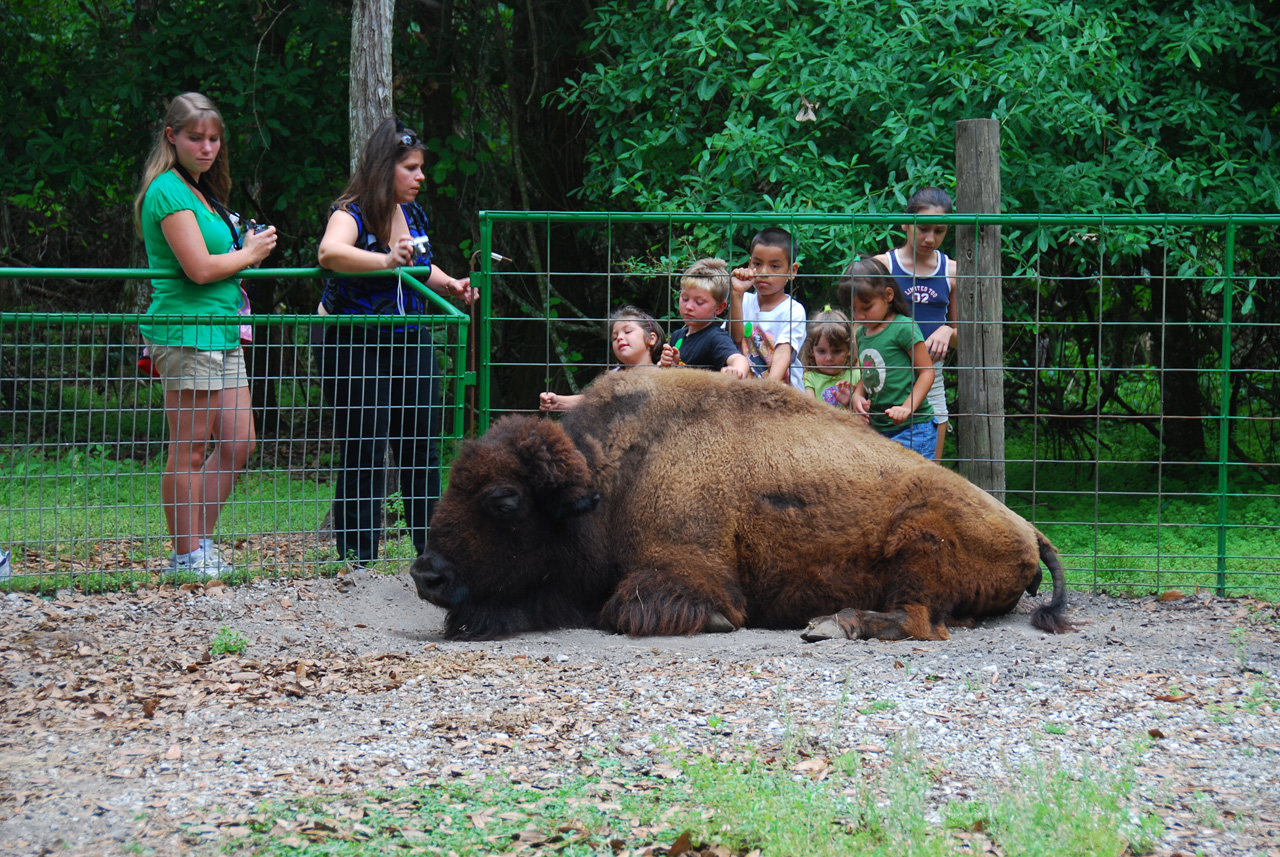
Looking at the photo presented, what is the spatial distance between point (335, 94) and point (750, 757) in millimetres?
9386

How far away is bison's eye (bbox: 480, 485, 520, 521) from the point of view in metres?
5.55

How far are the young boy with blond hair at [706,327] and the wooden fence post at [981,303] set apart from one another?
144 cm

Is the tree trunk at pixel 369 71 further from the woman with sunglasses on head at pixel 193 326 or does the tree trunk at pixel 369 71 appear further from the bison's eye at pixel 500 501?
the bison's eye at pixel 500 501

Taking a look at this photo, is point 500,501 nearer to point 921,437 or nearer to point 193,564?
point 193,564

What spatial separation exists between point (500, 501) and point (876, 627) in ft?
6.52

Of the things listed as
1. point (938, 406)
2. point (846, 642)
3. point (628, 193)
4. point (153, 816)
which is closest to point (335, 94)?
point (628, 193)

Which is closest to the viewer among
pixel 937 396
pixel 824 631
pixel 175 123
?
pixel 824 631

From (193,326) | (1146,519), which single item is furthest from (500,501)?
(1146,519)

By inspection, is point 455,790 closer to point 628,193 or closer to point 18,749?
point 18,749

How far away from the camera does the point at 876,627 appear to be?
5.46 metres

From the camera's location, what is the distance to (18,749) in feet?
12.2

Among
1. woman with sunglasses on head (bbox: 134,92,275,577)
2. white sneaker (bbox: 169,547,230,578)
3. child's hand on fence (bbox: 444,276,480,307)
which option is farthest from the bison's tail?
white sneaker (bbox: 169,547,230,578)

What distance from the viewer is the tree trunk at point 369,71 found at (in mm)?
7641

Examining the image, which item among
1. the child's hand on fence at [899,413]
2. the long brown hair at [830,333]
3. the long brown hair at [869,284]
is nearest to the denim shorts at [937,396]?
the child's hand on fence at [899,413]
